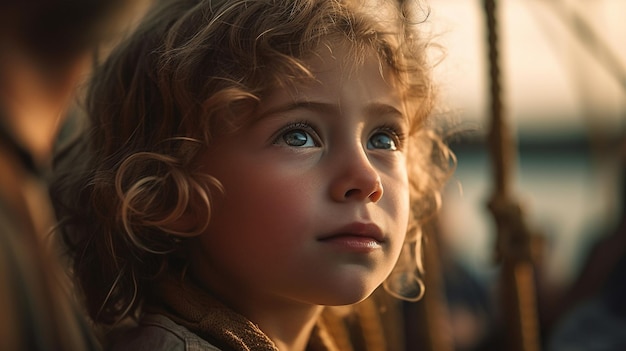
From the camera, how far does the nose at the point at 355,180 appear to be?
2.74 ft

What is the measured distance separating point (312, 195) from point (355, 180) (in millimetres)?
42

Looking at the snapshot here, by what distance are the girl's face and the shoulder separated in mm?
78

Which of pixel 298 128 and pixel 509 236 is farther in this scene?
pixel 509 236

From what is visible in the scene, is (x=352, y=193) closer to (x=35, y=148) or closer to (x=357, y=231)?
(x=357, y=231)

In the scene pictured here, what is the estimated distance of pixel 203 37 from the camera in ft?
2.87

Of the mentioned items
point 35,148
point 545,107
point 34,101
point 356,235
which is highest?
point 545,107

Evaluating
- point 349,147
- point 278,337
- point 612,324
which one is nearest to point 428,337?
point 612,324

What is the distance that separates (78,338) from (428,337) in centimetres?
69

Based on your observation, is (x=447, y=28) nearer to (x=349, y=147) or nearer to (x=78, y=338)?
(x=349, y=147)

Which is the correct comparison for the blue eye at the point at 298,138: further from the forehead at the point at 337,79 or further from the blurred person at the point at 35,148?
the blurred person at the point at 35,148

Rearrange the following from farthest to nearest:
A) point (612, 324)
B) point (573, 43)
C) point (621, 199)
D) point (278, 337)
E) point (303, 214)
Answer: point (573, 43) → point (621, 199) → point (612, 324) → point (278, 337) → point (303, 214)

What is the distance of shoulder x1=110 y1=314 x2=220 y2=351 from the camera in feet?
2.74

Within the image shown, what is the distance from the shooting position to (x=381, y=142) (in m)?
0.92

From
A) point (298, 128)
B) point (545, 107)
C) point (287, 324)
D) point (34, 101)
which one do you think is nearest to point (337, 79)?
point (298, 128)
